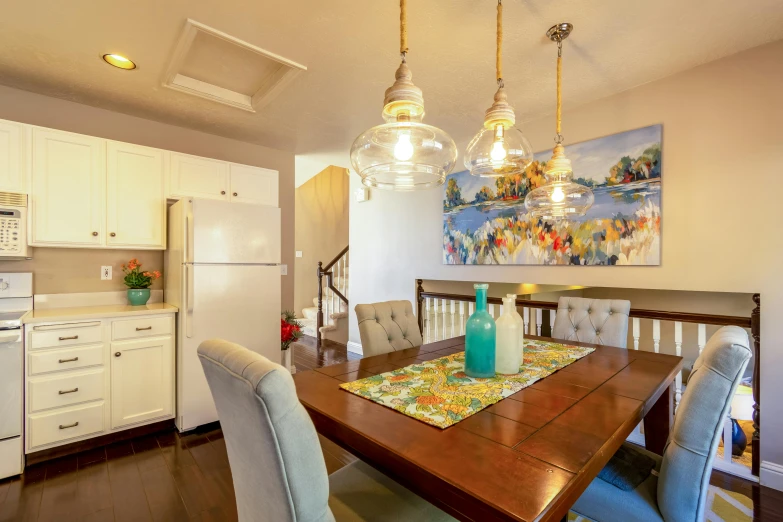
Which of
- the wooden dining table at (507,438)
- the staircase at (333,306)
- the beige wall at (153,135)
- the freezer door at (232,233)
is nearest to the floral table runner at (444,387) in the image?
the wooden dining table at (507,438)

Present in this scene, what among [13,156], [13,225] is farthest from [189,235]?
[13,156]

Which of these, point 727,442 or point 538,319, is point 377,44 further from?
point 727,442

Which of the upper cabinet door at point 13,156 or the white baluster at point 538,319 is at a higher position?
the upper cabinet door at point 13,156

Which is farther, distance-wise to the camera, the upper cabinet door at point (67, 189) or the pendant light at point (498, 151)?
the upper cabinet door at point (67, 189)

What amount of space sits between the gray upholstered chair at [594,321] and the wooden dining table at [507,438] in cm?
68

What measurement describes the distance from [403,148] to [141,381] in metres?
2.59

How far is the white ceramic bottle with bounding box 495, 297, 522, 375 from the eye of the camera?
1484mm

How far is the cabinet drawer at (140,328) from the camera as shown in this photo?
8.32 feet

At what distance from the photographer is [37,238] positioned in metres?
2.48

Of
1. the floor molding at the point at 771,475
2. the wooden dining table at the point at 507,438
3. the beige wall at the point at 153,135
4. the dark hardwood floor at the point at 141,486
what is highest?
the beige wall at the point at 153,135

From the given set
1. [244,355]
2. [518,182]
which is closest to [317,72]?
[518,182]

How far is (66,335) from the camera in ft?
7.71

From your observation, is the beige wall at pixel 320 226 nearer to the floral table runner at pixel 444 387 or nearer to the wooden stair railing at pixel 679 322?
the wooden stair railing at pixel 679 322

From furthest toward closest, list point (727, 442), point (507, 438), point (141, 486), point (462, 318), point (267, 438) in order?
point (462, 318)
point (727, 442)
point (141, 486)
point (507, 438)
point (267, 438)
